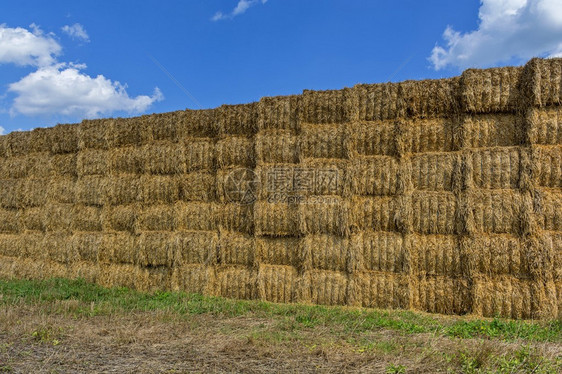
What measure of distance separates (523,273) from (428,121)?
341 centimetres

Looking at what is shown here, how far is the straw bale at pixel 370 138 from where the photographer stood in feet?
30.5

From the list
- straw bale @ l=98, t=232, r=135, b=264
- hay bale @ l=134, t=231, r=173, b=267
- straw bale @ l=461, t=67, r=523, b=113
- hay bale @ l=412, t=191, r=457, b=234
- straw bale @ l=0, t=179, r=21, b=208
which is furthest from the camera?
straw bale @ l=0, t=179, r=21, b=208

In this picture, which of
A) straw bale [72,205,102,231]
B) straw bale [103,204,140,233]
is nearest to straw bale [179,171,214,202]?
straw bale [103,204,140,233]

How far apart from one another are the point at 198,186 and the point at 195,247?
1488 millimetres

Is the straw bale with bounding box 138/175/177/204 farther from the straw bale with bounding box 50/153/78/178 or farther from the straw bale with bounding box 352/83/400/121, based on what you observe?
the straw bale with bounding box 352/83/400/121

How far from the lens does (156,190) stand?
1144 cm

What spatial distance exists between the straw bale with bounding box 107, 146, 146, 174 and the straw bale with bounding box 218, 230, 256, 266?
3.08m

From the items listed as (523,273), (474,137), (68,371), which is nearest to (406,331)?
(523,273)

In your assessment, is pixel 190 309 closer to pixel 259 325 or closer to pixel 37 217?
pixel 259 325

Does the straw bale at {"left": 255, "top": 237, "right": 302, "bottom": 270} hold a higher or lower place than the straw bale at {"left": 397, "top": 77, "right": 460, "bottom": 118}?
lower

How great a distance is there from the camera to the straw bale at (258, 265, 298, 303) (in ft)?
31.8

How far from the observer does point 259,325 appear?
24.3 ft

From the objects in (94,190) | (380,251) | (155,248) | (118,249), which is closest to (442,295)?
(380,251)

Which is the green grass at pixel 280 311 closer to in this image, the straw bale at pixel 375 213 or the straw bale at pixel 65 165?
the straw bale at pixel 375 213
